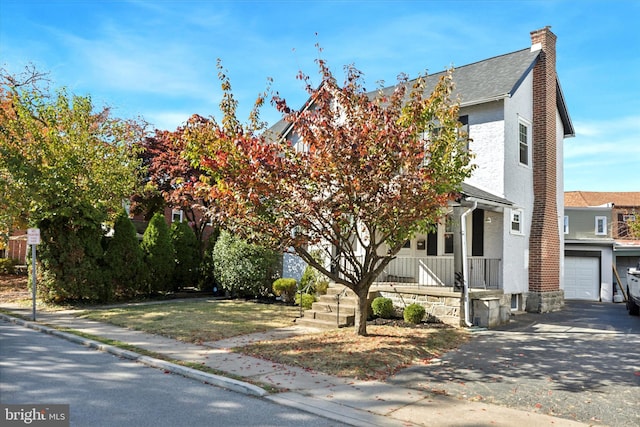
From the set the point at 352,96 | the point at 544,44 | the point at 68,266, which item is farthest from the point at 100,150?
the point at 544,44

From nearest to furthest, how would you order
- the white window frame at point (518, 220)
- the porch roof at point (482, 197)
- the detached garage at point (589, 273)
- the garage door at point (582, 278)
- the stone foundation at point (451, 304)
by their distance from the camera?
the stone foundation at point (451, 304) → the porch roof at point (482, 197) → the white window frame at point (518, 220) → the detached garage at point (589, 273) → the garage door at point (582, 278)

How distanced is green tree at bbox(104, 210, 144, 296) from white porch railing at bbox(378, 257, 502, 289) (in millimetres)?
9006

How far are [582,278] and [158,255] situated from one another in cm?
1989

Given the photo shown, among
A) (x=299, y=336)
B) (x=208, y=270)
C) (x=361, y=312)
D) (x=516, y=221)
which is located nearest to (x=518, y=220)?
(x=516, y=221)

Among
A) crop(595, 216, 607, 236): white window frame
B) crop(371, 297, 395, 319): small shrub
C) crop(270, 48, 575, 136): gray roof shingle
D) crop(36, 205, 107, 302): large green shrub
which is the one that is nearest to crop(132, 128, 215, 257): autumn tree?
crop(36, 205, 107, 302): large green shrub

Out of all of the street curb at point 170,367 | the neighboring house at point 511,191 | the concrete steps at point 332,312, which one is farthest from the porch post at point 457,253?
the street curb at point 170,367

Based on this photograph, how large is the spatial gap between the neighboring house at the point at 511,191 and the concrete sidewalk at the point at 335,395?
7588 millimetres

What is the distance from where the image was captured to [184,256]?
2062cm

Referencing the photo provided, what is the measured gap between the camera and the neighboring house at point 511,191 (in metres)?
15.1

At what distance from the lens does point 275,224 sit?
388 inches

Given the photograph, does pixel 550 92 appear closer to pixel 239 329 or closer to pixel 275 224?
pixel 275 224

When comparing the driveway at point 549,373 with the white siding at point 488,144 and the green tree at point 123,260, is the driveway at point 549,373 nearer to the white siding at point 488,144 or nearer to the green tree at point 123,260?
the white siding at point 488,144

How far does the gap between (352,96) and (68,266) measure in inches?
457

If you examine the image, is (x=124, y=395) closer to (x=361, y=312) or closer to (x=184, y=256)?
(x=361, y=312)
